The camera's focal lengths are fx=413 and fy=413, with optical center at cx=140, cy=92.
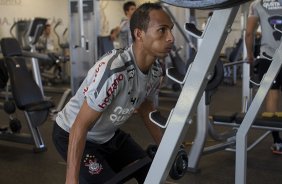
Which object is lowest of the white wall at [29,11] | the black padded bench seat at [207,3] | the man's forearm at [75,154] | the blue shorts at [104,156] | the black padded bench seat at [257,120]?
the white wall at [29,11]

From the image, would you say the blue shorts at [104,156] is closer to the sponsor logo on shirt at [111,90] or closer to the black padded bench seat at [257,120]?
the sponsor logo on shirt at [111,90]

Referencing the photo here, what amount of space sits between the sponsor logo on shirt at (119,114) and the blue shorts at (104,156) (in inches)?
6.3

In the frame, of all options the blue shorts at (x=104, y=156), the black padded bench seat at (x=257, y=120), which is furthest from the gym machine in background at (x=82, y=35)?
the blue shorts at (x=104, y=156)

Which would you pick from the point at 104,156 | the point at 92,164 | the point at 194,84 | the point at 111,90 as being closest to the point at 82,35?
the point at 104,156

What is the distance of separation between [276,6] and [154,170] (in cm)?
274

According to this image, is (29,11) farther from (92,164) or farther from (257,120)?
(92,164)

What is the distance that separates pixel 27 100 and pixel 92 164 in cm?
236

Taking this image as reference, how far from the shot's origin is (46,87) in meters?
8.32

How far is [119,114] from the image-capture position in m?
1.69

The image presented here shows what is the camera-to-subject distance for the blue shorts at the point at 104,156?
1.69 m

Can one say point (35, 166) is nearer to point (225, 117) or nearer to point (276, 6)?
point (225, 117)

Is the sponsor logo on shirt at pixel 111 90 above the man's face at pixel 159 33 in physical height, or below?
below

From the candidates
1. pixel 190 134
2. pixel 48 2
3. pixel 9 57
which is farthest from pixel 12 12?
pixel 190 134

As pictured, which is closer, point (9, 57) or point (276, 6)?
point (276, 6)
